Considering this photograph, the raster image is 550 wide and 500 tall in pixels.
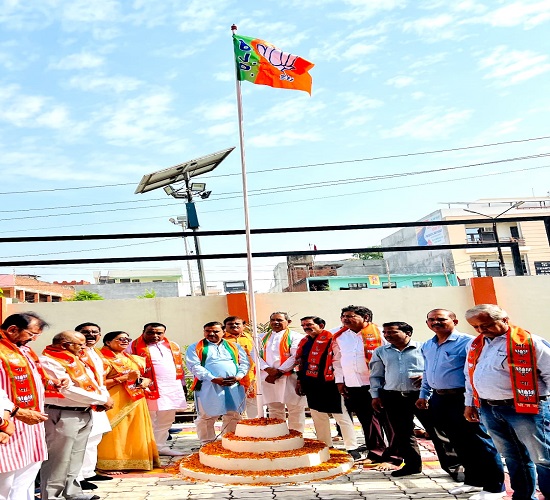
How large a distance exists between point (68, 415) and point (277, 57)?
4.29 metres

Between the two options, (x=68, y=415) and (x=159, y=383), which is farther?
(x=159, y=383)

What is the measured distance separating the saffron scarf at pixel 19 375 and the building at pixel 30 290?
28411 mm

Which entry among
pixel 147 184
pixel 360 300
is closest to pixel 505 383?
pixel 360 300

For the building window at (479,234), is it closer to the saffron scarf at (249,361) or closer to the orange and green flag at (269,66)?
the saffron scarf at (249,361)

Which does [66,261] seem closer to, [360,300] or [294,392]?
[294,392]

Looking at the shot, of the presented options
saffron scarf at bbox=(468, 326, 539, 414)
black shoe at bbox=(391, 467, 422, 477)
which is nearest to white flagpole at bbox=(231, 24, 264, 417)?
black shoe at bbox=(391, 467, 422, 477)

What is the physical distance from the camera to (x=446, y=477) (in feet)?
14.3

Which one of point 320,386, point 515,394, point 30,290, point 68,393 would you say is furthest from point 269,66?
point 30,290

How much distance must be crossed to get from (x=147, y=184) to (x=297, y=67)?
577 centimetres

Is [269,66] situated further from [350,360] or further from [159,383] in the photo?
[159,383]

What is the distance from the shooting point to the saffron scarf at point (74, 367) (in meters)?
3.98

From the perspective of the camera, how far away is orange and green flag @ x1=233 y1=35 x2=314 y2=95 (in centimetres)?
603

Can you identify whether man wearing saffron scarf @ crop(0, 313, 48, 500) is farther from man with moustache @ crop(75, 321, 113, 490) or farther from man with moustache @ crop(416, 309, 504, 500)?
man with moustache @ crop(416, 309, 504, 500)

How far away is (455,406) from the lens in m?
4.07
